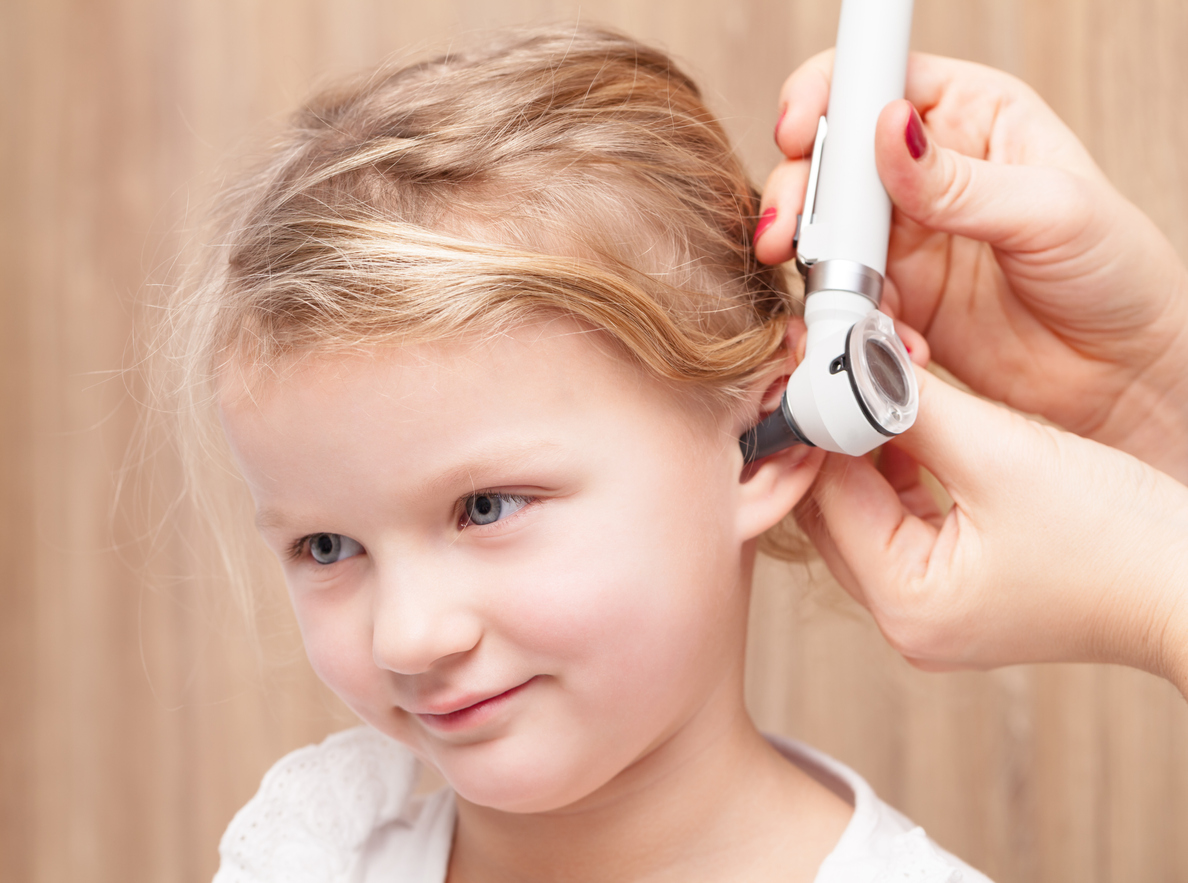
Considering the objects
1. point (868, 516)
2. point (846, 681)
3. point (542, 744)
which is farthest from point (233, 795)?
point (868, 516)

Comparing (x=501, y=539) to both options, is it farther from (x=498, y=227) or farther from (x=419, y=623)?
(x=498, y=227)

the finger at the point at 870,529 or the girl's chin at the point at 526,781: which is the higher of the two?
the finger at the point at 870,529

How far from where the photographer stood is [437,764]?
2.23 feet

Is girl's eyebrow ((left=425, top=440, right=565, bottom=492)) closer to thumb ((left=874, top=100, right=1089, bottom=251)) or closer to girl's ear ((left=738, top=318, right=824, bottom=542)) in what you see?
girl's ear ((left=738, top=318, right=824, bottom=542))

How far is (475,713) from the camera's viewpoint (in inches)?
25.3

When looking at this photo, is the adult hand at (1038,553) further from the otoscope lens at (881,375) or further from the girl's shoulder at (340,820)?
the girl's shoulder at (340,820)

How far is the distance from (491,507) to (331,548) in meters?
0.12

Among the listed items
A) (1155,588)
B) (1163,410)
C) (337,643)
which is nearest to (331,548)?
(337,643)

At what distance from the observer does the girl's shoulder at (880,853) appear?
67 cm

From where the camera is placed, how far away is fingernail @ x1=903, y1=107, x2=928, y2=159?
25.9 inches

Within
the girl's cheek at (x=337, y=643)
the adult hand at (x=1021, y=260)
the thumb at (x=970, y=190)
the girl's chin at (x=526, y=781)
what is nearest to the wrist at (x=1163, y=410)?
the adult hand at (x=1021, y=260)

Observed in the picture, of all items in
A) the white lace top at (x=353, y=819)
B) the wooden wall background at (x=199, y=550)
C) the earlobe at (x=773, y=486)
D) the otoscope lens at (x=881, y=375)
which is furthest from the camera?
the wooden wall background at (x=199, y=550)

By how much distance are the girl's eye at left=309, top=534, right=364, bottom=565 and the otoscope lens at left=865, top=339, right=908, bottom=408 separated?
332mm

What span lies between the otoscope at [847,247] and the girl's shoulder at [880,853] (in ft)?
0.89
